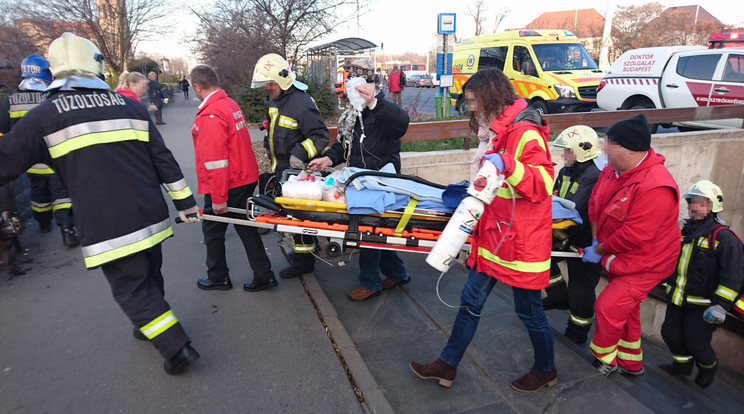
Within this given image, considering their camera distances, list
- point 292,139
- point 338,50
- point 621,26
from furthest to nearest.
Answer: point 621,26, point 338,50, point 292,139

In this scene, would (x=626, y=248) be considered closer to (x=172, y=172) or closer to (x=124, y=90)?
(x=172, y=172)

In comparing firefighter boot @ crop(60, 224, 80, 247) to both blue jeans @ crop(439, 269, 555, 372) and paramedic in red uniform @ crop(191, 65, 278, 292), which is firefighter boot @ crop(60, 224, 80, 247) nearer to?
paramedic in red uniform @ crop(191, 65, 278, 292)

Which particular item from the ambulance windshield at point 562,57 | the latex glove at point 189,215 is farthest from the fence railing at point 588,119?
the ambulance windshield at point 562,57

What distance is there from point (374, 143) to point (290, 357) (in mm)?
1841

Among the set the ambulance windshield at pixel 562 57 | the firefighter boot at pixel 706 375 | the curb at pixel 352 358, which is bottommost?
the firefighter boot at pixel 706 375

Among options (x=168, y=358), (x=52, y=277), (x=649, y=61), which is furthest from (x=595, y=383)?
(x=649, y=61)

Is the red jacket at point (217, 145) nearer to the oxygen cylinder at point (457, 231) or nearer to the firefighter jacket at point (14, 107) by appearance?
the oxygen cylinder at point (457, 231)

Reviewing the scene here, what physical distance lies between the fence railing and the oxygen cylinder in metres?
3.02

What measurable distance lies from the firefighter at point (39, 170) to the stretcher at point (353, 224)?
320 centimetres

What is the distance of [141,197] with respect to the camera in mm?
2766

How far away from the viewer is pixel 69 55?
105 inches

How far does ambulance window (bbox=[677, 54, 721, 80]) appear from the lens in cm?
973

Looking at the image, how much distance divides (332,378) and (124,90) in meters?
4.88

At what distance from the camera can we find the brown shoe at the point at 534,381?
112 inches
